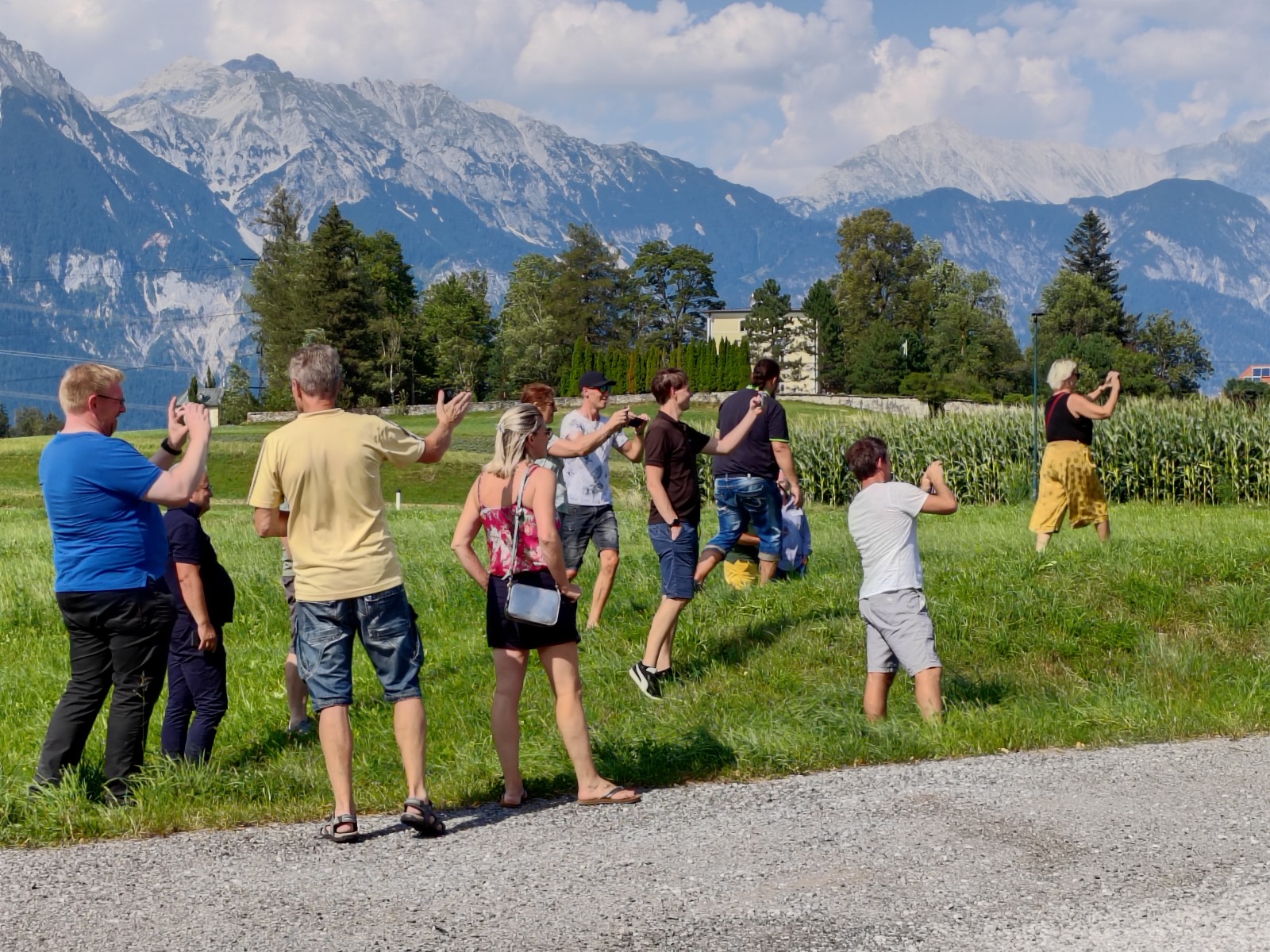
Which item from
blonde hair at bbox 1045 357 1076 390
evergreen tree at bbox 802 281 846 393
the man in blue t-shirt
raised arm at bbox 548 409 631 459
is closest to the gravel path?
the man in blue t-shirt

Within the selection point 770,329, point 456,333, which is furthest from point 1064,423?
point 456,333

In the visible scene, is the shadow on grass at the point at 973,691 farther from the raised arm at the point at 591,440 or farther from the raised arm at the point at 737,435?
the raised arm at the point at 591,440

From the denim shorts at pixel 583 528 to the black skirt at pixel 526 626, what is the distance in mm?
4081

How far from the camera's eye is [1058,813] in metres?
5.69

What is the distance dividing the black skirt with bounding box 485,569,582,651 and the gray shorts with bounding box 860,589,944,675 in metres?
1.87

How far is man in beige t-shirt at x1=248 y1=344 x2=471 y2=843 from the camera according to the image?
5.68 m

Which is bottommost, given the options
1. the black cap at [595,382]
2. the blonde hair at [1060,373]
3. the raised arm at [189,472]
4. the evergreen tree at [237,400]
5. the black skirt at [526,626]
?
the black skirt at [526,626]

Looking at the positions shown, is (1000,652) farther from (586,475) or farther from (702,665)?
(586,475)

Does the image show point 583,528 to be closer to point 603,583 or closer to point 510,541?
point 603,583

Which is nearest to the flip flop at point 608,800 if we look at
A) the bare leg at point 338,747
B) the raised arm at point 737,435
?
the bare leg at point 338,747

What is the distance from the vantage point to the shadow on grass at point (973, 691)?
26.4 feet

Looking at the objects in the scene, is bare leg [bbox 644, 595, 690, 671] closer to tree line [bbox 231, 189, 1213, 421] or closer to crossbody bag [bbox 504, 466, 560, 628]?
crossbody bag [bbox 504, 466, 560, 628]

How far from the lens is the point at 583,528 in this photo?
10.3 metres

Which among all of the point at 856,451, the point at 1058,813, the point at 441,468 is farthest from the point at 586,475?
the point at 441,468
